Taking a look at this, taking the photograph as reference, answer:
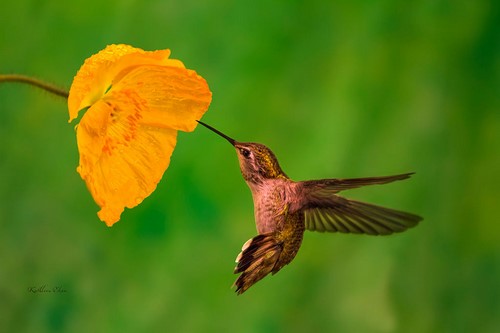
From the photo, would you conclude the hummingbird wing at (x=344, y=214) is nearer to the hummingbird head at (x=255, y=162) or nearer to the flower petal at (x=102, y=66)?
the hummingbird head at (x=255, y=162)

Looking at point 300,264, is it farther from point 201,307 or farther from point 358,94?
point 358,94

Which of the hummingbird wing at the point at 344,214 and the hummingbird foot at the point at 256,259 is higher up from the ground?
the hummingbird wing at the point at 344,214

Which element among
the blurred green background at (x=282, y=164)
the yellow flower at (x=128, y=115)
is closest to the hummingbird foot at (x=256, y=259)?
the yellow flower at (x=128, y=115)

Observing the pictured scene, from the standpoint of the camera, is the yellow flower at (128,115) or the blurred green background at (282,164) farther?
the blurred green background at (282,164)

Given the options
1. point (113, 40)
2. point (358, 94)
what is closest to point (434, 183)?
point (358, 94)

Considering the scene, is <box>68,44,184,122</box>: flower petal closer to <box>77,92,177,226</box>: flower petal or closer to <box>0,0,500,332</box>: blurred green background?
<box>77,92,177,226</box>: flower petal

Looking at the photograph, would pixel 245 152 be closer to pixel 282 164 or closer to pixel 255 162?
pixel 255 162

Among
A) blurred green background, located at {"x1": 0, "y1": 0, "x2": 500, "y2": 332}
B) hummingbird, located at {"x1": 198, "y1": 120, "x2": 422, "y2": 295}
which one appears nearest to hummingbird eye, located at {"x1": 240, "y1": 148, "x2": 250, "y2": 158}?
hummingbird, located at {"x1": 198, "y1": 120, "x2": 422, "y2": 295}
